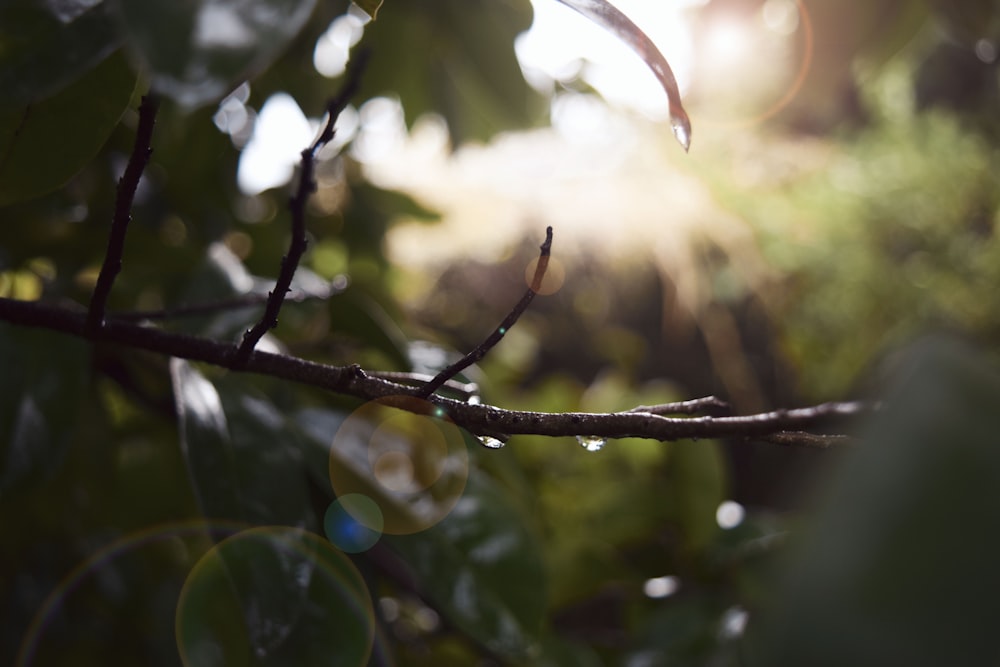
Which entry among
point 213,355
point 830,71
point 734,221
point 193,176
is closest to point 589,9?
point 213,355

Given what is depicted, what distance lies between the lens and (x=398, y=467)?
0.61 metres

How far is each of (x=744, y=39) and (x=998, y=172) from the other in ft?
6.20

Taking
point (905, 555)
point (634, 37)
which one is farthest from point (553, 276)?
point (905, 555)

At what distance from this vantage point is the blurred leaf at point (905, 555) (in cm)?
11

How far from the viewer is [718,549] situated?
2.26 ft

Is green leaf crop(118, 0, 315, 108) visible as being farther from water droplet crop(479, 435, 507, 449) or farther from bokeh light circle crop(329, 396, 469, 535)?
bokeh light circle crop(329, 396, 469, 535)

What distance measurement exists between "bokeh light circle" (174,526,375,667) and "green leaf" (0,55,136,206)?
0.18 meters

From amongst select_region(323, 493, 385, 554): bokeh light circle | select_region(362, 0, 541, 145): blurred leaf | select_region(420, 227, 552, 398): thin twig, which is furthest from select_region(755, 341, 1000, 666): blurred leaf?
select_region(362, 0, 541, 145): blurred leaf

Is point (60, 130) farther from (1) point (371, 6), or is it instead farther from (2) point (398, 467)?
(2) point (398, 467)

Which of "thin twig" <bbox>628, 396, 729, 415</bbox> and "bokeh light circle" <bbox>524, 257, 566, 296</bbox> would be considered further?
"bokeh light circle" <bbox>524, 257, 566, 296</bbox>

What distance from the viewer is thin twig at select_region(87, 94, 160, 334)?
0.22 meters

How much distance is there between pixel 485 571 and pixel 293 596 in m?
0.17

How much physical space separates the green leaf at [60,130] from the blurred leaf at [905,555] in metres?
0.29

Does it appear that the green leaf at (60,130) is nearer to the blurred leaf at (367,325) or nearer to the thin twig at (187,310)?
A: the thin twig at (187,310)
